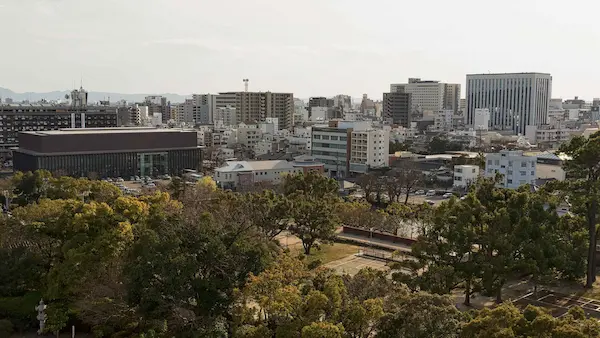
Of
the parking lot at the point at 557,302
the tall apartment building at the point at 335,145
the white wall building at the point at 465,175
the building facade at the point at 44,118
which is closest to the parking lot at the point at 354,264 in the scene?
the parking lot at the point at 557,302

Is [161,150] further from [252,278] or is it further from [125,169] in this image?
[252,278]

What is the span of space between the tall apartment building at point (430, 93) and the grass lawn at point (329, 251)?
3776 inches

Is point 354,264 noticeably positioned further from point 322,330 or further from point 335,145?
point 335,145

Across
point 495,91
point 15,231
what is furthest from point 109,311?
point 495,91

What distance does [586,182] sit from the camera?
56.0 ft

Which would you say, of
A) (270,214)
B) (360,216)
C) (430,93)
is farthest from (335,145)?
(430,93)

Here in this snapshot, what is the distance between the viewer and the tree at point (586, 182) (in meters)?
16.7

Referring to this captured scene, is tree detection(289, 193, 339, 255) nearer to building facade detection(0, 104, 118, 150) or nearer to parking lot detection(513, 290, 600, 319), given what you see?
parking lot detection(513, 290, 600, 319)

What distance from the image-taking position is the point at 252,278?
12805 mm

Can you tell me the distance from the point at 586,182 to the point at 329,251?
9.93 m

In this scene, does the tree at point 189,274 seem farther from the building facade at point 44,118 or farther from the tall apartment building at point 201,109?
the tall apartment building at point 201,109

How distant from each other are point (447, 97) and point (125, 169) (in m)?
87.3

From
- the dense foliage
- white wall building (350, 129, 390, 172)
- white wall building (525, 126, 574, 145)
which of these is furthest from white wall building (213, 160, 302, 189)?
white wall building (525, 126, 574, 145)

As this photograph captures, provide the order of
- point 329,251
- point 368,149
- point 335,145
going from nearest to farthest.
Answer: point 329,251, point 368,149, point 335,145
